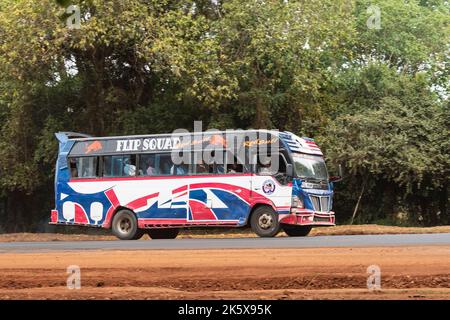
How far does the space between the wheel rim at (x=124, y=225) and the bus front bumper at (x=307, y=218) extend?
521 centimetres

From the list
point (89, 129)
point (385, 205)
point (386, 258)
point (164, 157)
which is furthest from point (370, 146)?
point (386, 258)

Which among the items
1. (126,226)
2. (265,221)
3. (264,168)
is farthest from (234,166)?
(126,226)

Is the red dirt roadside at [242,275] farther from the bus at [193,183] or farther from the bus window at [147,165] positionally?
the bus window at [147,165]

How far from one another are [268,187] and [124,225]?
5.14 m

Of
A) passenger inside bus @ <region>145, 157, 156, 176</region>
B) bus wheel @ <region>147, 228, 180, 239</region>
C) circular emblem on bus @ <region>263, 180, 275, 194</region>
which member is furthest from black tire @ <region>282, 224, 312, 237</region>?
passenger inside bus @ <region>145, 157, 156, 176</region>

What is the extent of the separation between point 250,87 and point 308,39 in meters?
2.83

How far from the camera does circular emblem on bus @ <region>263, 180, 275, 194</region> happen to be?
2592 centimetres

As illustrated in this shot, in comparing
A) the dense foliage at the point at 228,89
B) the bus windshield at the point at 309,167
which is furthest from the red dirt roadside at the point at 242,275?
the dense foliage at the point at 228,89

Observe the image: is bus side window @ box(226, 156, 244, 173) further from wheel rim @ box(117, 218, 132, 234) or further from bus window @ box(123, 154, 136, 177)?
wheel rim @ box(117, 218, 132, 234)

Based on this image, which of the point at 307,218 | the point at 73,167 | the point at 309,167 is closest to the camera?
the point at 307,218

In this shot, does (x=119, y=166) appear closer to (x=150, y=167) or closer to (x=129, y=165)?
(x=129, y=165)

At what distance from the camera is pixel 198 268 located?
14148mm

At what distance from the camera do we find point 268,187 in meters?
25.9
